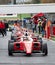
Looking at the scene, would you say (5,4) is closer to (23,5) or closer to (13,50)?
(23,5)

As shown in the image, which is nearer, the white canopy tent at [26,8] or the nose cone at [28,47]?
the white canopy tent at [26,8]

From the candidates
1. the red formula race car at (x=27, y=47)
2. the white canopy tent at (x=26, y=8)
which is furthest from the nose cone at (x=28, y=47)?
the white canopy tent at (x=26, y=8)

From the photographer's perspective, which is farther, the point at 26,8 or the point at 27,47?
the point at 27,47

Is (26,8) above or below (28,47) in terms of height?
above

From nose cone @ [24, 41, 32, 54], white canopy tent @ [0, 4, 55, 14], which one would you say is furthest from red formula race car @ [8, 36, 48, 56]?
white canopy tent @ [0, 4, 55, 14]

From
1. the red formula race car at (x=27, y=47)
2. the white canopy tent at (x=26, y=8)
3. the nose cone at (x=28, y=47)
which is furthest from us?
the red formula race car at (x=27, y=47)

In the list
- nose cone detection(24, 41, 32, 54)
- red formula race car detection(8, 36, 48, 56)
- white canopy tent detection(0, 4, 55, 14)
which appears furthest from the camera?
red formula race car detection(8, 36, 48, 56)

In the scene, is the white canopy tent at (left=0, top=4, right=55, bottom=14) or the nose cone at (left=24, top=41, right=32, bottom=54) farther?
the nose cone at (left=24, top=41, right=32, bottom=54)

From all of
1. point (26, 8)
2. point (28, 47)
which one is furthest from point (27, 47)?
point (26, 8)

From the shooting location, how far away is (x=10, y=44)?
19.9m

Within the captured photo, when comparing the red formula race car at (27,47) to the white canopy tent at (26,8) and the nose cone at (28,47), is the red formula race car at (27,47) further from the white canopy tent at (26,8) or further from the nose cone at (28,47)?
the white canopy tent at (26,8)

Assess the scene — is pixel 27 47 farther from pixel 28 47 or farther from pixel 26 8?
pixel 26 8

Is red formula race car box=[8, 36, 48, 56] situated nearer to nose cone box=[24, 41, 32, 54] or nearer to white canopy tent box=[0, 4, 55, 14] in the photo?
nose cone box=[24, 41, 32, 54]

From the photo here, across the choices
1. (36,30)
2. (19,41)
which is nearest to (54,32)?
(36,30)
